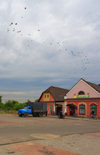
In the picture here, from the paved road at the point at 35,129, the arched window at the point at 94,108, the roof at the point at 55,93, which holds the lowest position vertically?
the paved road at the point at 35,129

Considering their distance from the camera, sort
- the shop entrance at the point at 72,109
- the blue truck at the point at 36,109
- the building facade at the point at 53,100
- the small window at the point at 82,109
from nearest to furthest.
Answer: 1. the blue truck at the point at 36,109
2. the small window at the point at 82,109
3. the shop entrance at the point at 72,109
4. the building facade at the point at 53,100

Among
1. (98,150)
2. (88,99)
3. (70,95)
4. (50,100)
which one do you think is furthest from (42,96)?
(98,150)

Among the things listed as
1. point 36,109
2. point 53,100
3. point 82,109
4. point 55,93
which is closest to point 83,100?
point 82,109

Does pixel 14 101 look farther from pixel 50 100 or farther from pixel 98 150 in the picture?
pixel 98 150

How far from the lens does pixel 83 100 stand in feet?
138

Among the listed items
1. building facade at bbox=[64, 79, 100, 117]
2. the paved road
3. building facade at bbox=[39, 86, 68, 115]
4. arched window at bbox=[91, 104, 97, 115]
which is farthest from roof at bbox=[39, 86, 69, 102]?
the paved road

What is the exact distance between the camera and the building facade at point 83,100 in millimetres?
40500

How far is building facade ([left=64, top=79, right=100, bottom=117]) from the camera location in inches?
1594

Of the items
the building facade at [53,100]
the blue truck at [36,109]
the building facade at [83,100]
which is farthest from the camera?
the building facade at [53,100]

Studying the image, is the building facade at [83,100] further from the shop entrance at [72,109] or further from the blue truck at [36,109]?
the blue truck at [36,109]

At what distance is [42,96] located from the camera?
53500 millimetres

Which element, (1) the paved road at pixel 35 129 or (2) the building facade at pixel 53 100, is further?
(2) the building facade at pixel 53 100

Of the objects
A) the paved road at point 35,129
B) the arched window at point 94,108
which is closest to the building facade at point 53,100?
the arched window at point 94,108

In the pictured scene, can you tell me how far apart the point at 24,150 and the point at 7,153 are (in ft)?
3.02
